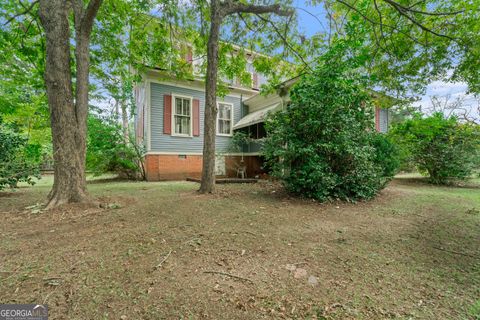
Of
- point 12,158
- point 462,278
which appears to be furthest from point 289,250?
point 12,158

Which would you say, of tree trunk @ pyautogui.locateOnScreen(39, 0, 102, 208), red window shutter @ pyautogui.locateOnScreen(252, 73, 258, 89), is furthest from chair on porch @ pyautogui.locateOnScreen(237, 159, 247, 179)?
tree trunk @ pyautogui.locateOnScreen(39, 0, 102, 208)

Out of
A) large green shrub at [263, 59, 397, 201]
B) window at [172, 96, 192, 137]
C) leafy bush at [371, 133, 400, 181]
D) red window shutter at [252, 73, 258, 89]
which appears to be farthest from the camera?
red window shutter at [252, 73, 258, 89]

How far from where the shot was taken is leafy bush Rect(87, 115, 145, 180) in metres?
8.84

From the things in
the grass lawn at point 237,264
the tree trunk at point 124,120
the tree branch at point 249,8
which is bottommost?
the grass lawn at point 237,264

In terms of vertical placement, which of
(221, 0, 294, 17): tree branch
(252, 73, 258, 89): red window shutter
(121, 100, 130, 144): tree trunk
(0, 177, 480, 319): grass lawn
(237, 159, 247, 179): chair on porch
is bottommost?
(0, 177, 480, 319): grass lawn

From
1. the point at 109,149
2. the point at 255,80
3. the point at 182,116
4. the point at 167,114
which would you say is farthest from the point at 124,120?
the point at 255,80

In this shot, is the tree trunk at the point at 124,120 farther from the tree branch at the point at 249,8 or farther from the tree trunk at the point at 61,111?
the tree branch at the point at 249,8

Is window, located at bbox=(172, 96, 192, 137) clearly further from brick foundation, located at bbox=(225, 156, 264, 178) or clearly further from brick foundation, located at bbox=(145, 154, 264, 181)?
brick foundation, located at bbox=(225, 156, 264, 178)

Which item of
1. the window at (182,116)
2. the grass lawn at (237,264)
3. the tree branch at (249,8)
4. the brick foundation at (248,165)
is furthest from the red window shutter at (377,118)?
the window at (182,116)

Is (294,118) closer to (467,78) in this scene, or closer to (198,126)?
(467,78)

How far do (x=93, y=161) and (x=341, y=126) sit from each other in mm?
9273

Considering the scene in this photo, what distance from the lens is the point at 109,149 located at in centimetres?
888

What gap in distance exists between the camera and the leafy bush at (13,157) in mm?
5141

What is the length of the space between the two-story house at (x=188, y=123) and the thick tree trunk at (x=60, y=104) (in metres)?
5.16
